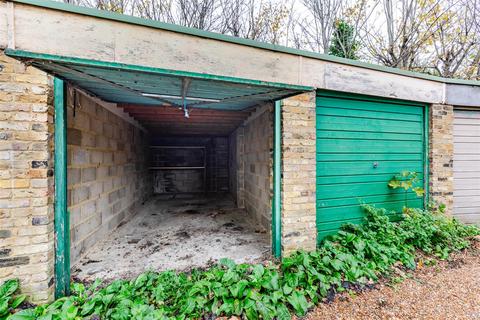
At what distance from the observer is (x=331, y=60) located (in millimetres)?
3000

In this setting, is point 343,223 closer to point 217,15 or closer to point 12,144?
point 12,144

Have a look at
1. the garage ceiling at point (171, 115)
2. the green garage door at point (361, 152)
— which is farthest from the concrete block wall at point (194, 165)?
the green garage door at point (361, 152)

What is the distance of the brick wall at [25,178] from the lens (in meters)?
1.88

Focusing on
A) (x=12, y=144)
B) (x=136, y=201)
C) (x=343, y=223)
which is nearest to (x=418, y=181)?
(x=343, y=223)

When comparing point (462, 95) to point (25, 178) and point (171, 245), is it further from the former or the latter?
point (25, 178)

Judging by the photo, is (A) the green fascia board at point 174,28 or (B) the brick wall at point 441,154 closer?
(A) the green fascia board at point 174,28

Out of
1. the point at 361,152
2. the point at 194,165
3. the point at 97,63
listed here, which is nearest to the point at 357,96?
the point at 361,152

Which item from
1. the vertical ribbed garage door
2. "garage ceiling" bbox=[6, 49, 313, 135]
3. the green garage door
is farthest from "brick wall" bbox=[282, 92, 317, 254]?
the vertical ribbed garage door

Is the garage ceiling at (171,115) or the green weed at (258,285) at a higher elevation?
the garage ceiling at (171,115)

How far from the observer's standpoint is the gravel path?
202 cm

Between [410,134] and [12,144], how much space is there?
5390 millimetres

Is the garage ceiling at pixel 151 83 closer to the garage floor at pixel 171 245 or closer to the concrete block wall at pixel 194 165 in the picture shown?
the garage floor at pixel 171 245

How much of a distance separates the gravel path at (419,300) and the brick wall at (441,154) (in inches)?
57.3

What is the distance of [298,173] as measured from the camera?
9.37 feet
